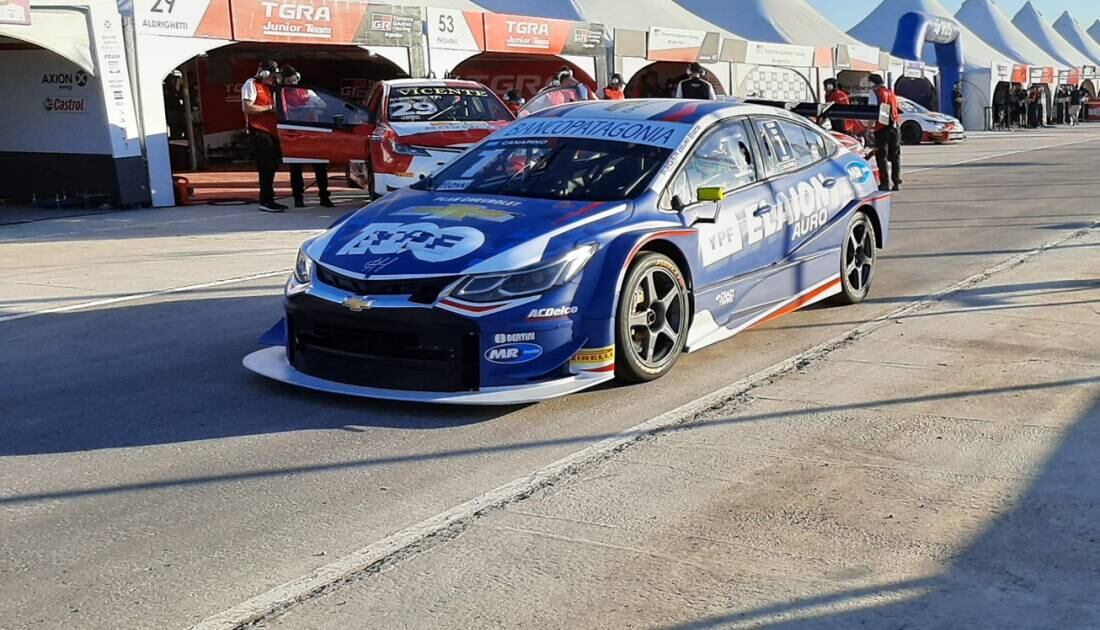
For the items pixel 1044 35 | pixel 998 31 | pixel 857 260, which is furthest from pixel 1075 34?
pixel 857 260

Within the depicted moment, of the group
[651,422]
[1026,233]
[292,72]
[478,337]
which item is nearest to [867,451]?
[651,422]

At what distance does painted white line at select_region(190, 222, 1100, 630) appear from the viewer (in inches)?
136

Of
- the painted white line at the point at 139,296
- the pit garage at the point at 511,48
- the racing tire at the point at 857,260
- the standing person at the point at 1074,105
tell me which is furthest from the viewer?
the standing person at the point at 1074,105

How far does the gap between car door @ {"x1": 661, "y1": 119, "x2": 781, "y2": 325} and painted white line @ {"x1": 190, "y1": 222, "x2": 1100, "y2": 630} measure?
51 centimetres

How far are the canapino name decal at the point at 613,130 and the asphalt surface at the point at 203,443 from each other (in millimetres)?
1282

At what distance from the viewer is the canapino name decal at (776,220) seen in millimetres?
6449

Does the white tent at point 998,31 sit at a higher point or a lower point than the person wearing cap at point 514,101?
higher

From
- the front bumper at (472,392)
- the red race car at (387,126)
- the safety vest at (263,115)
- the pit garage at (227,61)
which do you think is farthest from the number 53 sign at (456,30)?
the front bumper at (472,392)

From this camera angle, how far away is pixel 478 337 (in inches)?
209

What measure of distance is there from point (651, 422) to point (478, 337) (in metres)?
0.89

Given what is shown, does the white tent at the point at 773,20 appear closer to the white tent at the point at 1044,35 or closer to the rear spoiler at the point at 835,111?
the white tent at the point at 1044,35

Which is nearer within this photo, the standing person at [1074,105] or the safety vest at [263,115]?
the safety vest at [263,115]

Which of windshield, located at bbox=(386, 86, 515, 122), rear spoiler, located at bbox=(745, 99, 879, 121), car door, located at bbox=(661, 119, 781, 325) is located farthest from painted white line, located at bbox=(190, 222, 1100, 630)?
windshield, located at bbox=(386, 86, 515, 122)

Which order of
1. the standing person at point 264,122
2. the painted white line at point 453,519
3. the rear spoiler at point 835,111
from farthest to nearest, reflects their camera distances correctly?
the standing person at point 264,122 → the rear spoiler at point 835,111 → the painted white line at point 453,519
